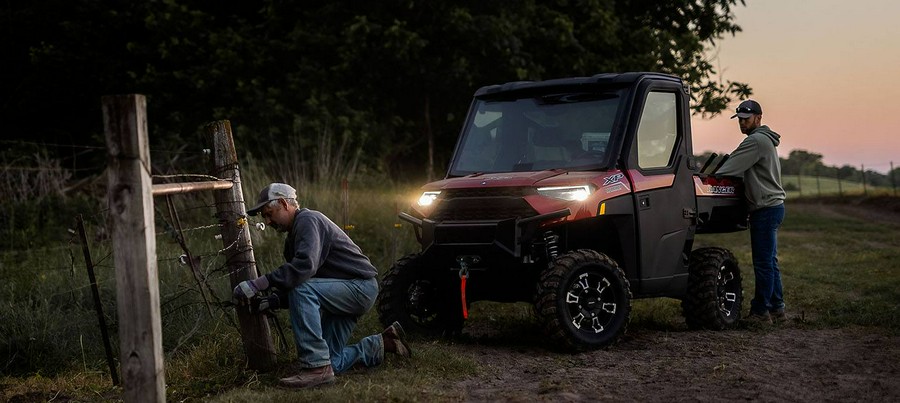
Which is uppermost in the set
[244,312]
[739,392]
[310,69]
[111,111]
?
[310,69]

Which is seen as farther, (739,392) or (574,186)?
(574,186)

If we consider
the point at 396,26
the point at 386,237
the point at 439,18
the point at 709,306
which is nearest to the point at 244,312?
the point at 709,306

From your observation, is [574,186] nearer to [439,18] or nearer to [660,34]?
[439,18]

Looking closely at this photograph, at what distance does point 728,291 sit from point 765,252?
54 centimetres

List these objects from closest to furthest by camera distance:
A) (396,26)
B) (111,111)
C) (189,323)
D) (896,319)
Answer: (111,111)
(189,323)
(896,319)
(396,26)

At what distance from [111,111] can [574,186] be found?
4024 millimetres

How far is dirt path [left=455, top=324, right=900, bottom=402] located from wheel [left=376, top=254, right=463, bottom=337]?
15.5 inches

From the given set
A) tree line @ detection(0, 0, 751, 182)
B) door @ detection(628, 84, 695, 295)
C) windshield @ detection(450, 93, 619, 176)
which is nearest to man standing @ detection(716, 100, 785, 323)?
door @ detection(628, 84, 695, 295)

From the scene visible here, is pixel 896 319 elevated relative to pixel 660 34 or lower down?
lower down

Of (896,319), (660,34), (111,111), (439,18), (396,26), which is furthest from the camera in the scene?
(660,34)

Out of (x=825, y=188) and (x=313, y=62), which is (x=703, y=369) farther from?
Result: (x=825, y=188)

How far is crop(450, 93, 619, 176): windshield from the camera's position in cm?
952

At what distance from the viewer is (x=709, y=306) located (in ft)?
33.6

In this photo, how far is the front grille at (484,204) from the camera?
890 cm
